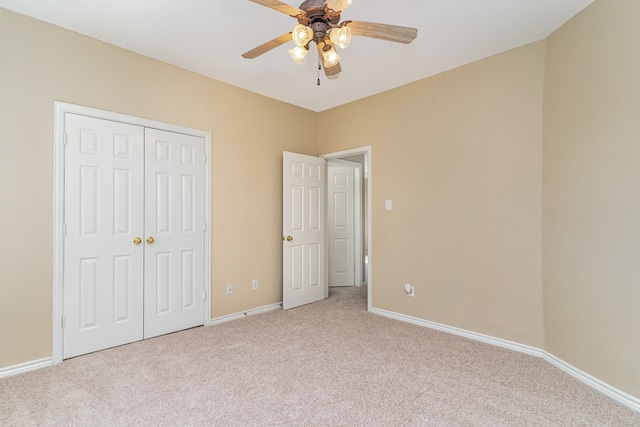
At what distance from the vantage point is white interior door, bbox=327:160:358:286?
5.16 meters

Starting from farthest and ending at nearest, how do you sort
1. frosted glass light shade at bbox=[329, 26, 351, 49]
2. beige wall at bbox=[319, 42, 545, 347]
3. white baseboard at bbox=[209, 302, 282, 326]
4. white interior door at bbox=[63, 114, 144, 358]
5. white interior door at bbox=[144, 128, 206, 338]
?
white baseboard at bbox=[209, 302, 282, 326] → white interior door at bbox=[144, 128, 206, 338] → beige wall at bbox=[319, 42, 545, 347] → white interior door at bbox=[63, 114, 144, 358] → frosted glass light shade at bbox=[329, 26, 351, 49]

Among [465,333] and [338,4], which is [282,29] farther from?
[465,333]

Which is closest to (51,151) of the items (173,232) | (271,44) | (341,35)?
(173,232)

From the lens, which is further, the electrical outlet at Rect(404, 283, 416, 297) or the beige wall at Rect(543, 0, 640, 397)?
the electrical outlet at Rect(404, 283, 416, 297)

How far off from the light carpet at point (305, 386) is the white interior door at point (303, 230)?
3.50 ft

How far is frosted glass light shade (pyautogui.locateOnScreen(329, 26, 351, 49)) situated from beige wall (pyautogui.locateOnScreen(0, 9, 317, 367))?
6.78 feet

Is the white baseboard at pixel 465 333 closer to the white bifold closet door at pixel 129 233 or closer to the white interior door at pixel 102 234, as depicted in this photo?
the white bifold closet door at pixel 129 233

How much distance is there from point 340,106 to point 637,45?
2.91 m

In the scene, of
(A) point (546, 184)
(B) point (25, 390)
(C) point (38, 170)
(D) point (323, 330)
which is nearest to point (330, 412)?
(D) point (323, 330)

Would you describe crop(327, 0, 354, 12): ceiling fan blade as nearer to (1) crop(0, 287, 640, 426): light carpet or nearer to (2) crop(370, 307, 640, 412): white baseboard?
(1) crop(0, 287, 640, 426): light carpet

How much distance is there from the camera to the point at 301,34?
1.76 meters

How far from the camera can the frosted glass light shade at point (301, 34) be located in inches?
69.2

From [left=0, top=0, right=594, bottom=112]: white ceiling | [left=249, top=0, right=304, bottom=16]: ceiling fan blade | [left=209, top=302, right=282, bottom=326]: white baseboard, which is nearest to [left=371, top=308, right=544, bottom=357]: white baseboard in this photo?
[left=209, top=302, right=282, bottom=326]: white baseboard

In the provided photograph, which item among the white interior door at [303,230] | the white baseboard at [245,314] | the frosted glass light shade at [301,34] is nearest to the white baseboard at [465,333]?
the white interior door at [303,230]
